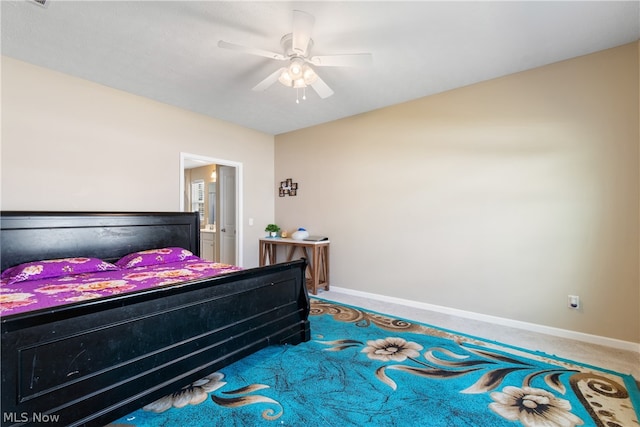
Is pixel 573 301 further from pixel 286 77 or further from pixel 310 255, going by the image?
pixel 286 77

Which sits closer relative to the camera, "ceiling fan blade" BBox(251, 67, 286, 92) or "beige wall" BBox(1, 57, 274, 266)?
"ceiling fan blade" BBox(251, 67, 286, 92)

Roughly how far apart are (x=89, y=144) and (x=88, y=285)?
6.04 feet

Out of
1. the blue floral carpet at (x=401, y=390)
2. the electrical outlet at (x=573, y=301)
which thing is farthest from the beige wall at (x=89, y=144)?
the electrical outlet at (x=573, y=301)

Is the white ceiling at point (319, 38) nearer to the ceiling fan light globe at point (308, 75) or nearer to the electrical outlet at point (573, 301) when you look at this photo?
the ceiling fan light globe at point (308, 75)

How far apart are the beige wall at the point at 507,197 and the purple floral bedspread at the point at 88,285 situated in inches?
91.0

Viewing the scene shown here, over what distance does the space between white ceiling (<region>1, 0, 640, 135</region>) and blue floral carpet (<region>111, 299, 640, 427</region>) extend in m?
2.75

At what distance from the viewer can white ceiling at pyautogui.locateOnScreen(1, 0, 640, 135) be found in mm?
2141

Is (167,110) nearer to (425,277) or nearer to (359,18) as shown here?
(359,18)

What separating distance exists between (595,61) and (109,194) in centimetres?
533

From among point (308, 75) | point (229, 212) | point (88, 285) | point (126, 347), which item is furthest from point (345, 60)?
point (229, 212)

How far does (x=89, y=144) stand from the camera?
3266 millimetres

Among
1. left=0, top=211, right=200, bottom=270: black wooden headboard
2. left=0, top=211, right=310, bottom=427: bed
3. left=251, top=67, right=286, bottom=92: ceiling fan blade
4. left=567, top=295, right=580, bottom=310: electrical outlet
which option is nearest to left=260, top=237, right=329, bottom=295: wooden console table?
left=0, top=211, right=200, bottom=270: black wooden headboard

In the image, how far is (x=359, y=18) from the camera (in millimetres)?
2223

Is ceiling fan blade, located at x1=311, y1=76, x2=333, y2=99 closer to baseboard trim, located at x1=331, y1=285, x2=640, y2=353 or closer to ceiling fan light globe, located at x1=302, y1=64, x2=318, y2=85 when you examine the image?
ceiling fan light globe, located at x1=302, y1=64, x2=318, y2=85
